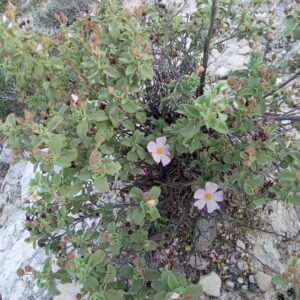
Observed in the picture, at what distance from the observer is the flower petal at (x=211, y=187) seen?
164 centimetres

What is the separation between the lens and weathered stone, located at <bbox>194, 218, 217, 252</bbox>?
207 centimetres

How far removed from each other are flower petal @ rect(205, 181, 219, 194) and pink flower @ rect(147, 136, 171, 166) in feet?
0.60

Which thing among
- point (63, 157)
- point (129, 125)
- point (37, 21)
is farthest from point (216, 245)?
point (37, 21)

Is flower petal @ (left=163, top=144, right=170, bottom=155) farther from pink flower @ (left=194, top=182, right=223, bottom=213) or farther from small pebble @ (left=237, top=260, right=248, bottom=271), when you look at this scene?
small pebble @ (left=237, top=260, right=248, bottom=271)

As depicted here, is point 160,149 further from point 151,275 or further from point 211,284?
point 211,284

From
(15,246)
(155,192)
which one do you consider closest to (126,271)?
(155,192)

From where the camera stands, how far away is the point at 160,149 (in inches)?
64.2

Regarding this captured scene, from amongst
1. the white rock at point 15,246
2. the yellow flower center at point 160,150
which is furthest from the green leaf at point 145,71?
the white rock at point 15,246

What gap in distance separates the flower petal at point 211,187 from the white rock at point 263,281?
0.59m

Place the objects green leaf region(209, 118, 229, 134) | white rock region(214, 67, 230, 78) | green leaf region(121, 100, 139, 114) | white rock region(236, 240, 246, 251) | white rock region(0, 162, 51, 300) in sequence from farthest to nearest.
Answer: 1. white rock region(214, 67, 230, 78)
2. white rock region(0, 162, 51, 300)
3. white rock region(236, 240, 246, 251)
4. green leaf region(121, 100, 139, 114)
5. green leaf region(209, 118, 229, 134)

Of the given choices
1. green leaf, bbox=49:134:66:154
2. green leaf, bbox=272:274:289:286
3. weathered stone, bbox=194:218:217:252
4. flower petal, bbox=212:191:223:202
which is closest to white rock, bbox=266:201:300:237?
weathered stone, bbox=194:218:217:252

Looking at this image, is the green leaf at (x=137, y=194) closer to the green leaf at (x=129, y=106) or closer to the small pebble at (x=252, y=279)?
the green leaf at (x=129, y=106)

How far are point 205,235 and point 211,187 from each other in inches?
20.6

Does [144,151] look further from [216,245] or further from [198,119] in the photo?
[216,245]
